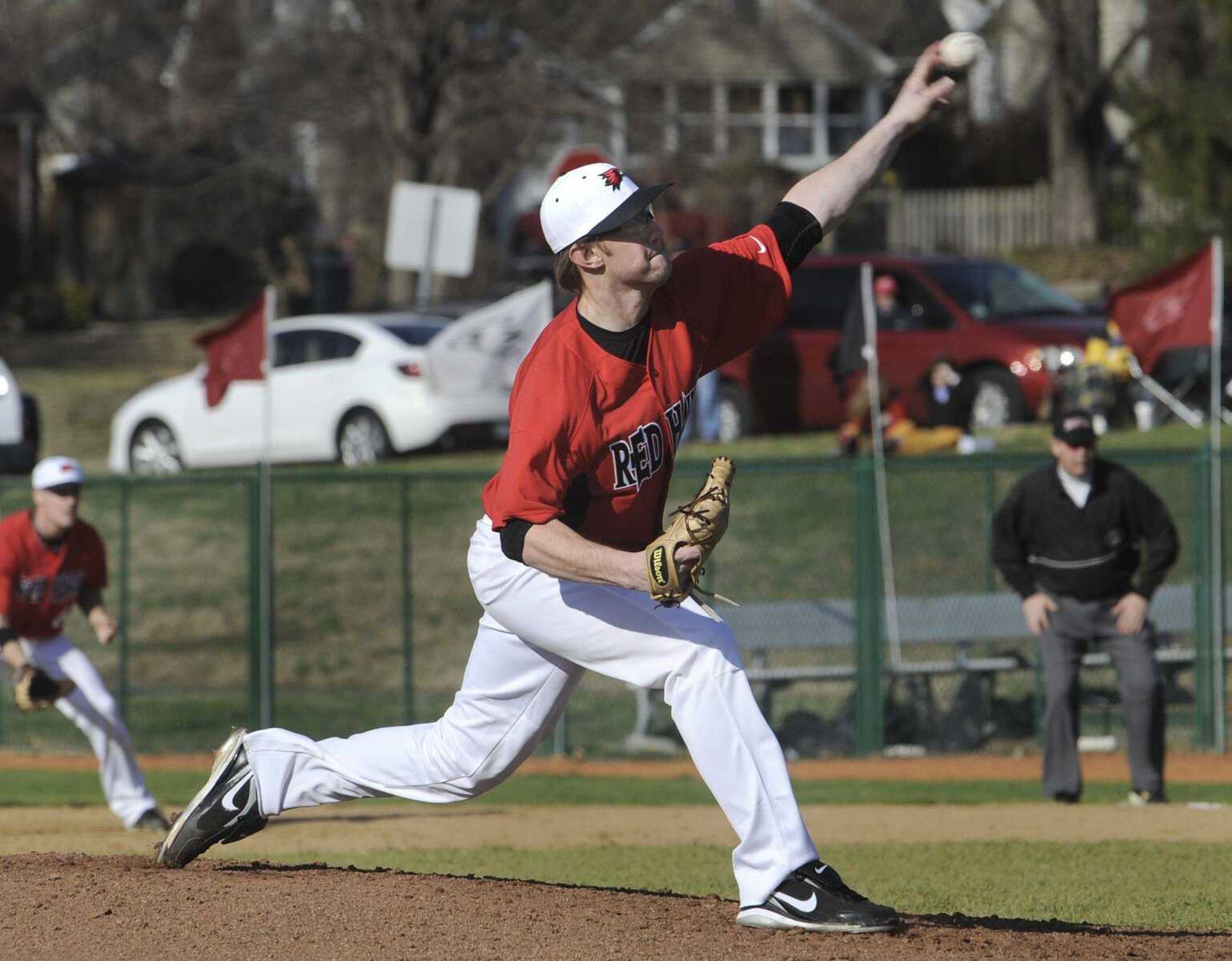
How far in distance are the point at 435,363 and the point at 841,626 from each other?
515cm

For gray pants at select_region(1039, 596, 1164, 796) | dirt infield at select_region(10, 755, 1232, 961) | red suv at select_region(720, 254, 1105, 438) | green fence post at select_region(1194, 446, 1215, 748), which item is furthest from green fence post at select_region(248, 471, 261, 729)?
dirt infield at select_region(10, 755, 1232, 961)

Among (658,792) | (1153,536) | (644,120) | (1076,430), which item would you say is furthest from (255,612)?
(644,120)

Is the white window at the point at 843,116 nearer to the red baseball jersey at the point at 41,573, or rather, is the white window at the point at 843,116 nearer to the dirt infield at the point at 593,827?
the dirt infield at the point at 593,827

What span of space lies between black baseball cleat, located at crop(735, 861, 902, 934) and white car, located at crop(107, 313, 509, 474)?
43.8 feet

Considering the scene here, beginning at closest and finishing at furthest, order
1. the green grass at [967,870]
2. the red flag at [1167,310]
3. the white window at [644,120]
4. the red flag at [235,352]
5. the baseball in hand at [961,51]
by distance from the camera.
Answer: the baseball in hand at [961,51], the green grass at [967,870], the red flag at [1167,310], the red flag at [235,352], the white window at [644,120]

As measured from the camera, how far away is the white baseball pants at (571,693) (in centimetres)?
523

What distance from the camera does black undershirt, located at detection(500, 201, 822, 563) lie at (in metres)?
5.16

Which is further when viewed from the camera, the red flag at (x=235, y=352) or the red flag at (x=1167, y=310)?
the red flag at (x=235, y=352)

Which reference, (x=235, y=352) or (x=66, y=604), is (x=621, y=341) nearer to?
(x=66, y=604)

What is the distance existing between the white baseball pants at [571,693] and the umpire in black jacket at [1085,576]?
543 cm

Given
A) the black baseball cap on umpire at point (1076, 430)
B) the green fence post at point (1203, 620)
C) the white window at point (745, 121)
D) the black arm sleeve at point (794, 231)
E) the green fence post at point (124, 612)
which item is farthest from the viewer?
the white window at point (745, 121)

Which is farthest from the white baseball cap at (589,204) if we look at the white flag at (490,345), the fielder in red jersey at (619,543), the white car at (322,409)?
the white car at (322,409)

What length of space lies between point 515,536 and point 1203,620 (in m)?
9.94

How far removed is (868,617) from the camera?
14062mm
